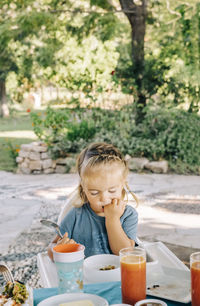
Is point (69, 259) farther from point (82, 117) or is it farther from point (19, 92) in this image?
point (19, 92)

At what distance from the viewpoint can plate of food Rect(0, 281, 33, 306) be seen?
4.00 ft

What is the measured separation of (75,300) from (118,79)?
7131 millimetres

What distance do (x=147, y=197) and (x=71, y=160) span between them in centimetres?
203

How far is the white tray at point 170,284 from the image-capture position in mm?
1401

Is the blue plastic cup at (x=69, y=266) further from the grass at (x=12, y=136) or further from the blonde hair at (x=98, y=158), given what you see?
the grass at (x=12, y=136)

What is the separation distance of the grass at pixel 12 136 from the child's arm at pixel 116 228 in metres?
6.14

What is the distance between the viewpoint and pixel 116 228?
6.28ft

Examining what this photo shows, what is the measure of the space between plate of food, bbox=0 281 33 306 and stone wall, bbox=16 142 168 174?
5918mm

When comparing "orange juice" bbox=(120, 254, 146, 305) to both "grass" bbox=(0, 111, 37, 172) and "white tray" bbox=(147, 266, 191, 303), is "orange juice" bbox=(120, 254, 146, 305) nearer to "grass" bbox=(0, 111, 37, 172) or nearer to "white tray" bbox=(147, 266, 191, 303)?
"white tray" bbox=(147, 266, 191, 303)

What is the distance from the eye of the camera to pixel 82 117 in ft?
26.4

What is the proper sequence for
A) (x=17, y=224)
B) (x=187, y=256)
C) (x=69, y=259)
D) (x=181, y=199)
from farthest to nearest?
Answer: (x=181, y=199) < (x=17, y=224) < (x=187, y=256) < (x=69, y=259)

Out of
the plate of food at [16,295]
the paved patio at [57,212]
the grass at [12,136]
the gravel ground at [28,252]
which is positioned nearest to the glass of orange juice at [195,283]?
the plate of food at [16,295]

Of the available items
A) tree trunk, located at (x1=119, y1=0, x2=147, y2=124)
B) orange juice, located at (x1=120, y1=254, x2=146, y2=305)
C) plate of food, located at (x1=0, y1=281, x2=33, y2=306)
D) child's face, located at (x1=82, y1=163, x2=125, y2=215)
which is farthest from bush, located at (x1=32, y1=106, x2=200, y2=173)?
plate of food, located at (x1=0, y1=281, x2=33, y2=306)

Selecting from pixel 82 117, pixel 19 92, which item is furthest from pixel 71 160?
pixel 19 92
